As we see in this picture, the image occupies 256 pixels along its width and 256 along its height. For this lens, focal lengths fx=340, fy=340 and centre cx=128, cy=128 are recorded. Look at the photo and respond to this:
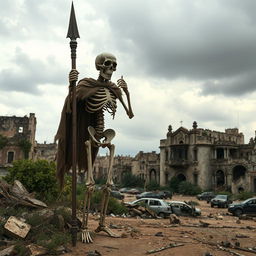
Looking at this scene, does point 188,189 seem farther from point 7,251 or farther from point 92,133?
point 7,251

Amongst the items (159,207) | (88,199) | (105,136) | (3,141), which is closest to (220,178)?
(3,141)

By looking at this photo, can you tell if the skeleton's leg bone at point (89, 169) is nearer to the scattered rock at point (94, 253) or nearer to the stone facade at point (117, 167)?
the scattered rock at point (94, 253)

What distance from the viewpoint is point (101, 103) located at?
28.1 ft

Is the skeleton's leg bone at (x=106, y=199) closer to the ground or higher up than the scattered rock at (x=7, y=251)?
higher up

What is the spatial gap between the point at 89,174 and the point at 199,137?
163ft

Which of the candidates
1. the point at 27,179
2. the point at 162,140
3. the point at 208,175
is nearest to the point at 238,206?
the point at 27,179

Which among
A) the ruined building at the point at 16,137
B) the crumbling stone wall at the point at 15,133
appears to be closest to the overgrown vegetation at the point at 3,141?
the ruined building at the point at 16,137

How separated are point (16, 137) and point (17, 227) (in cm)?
4621

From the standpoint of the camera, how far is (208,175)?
55.3 metres

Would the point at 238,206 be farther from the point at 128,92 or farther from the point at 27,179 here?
the point at 128,92

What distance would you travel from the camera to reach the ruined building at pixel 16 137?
50.6 meters

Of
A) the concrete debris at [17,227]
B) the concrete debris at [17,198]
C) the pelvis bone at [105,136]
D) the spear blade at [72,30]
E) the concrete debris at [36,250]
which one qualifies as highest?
the spear blade at [72,30]

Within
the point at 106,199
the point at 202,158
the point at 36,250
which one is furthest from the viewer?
the point at 202,158

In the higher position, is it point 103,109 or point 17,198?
point 103,109
